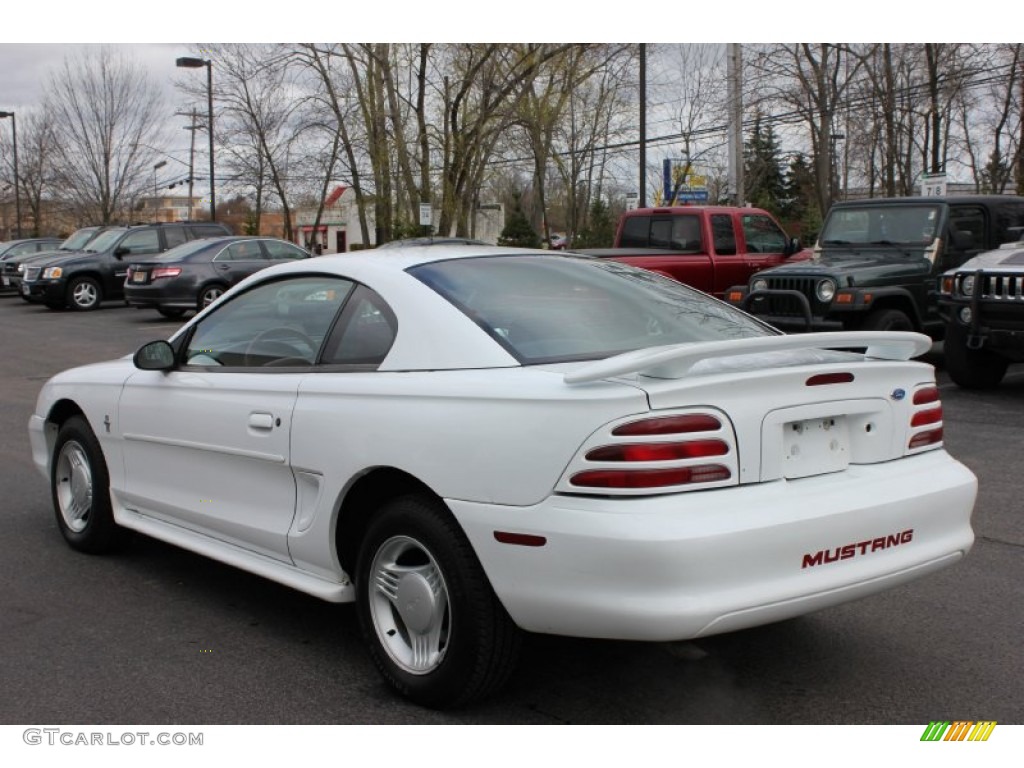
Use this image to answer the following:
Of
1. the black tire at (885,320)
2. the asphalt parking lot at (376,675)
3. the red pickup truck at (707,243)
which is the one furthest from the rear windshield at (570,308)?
the red pickup truck at (707,243)

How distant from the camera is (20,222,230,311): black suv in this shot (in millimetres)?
24406

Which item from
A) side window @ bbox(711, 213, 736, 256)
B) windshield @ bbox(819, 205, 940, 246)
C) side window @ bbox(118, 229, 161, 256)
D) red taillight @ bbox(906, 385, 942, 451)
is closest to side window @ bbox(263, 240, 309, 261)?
side window @ bbox(118, 229, 161, 256)

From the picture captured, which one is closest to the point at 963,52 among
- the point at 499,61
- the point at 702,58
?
the point at 702,58

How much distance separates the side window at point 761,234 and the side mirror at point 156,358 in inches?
457

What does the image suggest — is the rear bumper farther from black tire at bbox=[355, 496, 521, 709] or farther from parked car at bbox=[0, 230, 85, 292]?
parked car at bbox=[0, 230, 85, 292]

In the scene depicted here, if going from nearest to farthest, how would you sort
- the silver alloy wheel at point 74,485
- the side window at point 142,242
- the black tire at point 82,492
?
the black tire at point 82,492, the silver alloy wheel at point 74,485, the side window at point 142,242

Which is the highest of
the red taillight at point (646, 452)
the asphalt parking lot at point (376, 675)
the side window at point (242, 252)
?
the side window at point (242, 252)

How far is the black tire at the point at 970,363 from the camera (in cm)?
1082

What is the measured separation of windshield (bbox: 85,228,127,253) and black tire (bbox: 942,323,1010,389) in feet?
64.6

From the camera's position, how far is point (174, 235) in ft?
80.3

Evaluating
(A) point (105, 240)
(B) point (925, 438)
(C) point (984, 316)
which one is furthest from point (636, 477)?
(A) point (105, 240)

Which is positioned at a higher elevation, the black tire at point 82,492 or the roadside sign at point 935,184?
the roadside sign at point 935,184

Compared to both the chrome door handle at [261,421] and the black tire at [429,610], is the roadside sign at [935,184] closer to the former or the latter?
the chrome door handle at [261,421]

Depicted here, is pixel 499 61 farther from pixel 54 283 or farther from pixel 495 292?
pixel 495 292
